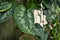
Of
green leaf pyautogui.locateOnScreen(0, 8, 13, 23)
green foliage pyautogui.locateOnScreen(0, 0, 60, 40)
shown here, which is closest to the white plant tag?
green foliage pyautogui.locateOnScreen(0, 0, 60, 40)

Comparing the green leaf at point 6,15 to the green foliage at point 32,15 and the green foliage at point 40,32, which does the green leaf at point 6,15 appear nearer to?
the green foliage at point 32,15

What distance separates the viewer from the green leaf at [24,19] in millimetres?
1367

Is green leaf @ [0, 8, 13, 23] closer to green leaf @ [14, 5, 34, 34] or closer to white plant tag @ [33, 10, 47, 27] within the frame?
green leaf @ [14, 5, 34, 34]

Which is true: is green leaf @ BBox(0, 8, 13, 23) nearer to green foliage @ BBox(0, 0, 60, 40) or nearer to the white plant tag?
green foliage @ BBox(0, 0, 60, 40)

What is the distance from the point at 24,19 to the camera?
1.40 metres

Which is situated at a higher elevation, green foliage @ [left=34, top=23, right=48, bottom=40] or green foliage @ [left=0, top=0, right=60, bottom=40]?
green foliage @ [left=0, top=0, right=60, bottom=40]

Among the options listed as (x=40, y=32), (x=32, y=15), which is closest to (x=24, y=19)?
(x=32, y=15)

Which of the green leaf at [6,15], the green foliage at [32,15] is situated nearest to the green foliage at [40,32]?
the green foliage at [32,15]

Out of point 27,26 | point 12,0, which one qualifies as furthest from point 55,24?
point 12,0

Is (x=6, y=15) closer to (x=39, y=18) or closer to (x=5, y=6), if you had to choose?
(x=5, y=6)

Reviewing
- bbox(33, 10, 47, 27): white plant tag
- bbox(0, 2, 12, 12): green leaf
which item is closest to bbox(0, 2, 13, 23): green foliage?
bbox(0, 2, 12, 12): green leaf

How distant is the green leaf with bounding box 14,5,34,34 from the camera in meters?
1.37

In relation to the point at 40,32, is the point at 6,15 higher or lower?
higher

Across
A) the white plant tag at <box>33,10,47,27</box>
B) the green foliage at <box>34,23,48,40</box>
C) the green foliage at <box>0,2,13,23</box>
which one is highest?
the green foliage at <box>0,2,13,23</box>
